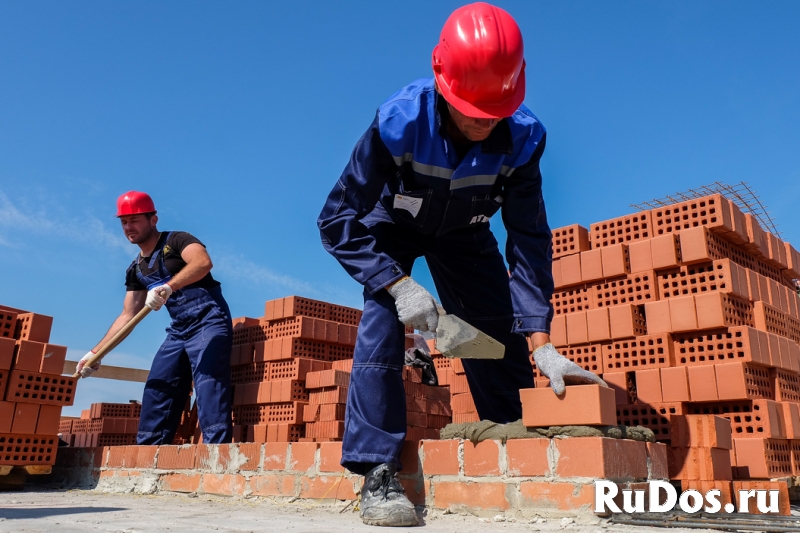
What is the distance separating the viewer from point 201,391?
5477 millimetres

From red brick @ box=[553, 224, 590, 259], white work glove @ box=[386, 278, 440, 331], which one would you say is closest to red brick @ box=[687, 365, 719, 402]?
red brick @ box=[553, 224, 590, 259]

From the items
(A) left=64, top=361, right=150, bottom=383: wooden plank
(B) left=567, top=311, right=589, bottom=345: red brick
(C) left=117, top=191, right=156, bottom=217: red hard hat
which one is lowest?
(A) left=64, top=361, right=150, bottom=383: wooden plank

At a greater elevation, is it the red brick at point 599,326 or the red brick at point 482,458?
the red brick at point 599,326

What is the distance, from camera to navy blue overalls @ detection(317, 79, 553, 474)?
2779 mm

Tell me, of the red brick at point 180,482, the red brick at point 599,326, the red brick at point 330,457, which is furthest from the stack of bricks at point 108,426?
the red brick at point 599,326

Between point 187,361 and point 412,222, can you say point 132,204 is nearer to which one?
point 187,361

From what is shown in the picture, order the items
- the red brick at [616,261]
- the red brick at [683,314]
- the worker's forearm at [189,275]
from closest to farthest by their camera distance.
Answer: the red brick at [683,314]
the red brick at [616,261]
the worker's forearm at [189,275]

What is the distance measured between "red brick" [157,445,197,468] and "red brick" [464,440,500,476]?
7.32ft

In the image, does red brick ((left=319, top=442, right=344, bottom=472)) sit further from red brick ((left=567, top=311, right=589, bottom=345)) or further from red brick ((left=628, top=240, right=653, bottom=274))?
red brick ((left=628, top=240, right=653, bottom=274))

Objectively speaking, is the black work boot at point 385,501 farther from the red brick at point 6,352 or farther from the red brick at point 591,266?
the red brick at point 6,352

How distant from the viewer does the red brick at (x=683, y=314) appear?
14.3 ft

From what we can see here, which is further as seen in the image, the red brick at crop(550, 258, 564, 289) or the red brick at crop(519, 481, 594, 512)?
the red brick at crop(550, 258, 564, 289)

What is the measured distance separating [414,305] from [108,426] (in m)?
6.40

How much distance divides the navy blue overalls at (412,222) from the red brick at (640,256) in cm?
189
